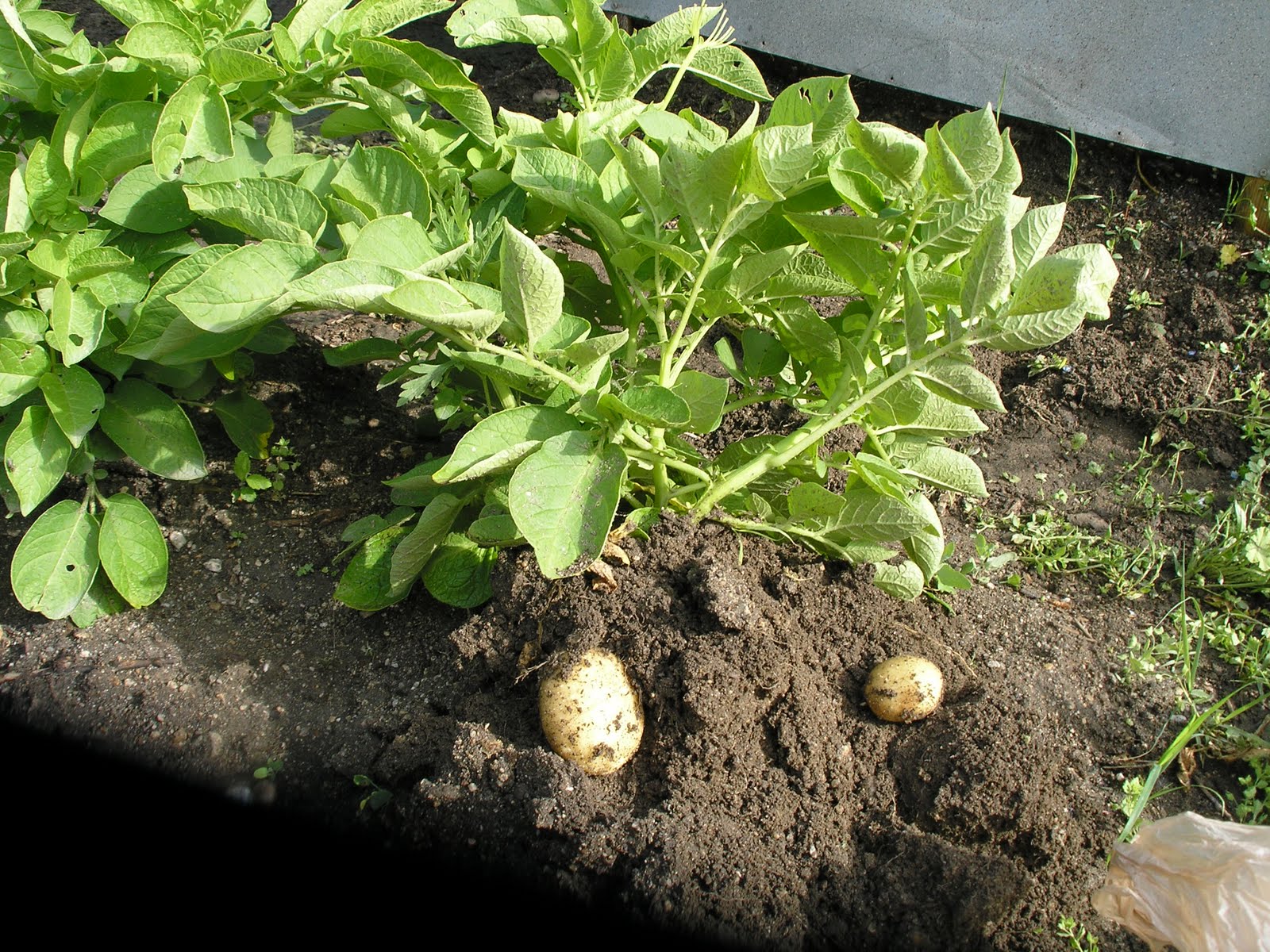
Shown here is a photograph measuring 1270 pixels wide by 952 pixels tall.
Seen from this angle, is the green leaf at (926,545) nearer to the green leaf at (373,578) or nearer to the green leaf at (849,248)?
the green leaf at (849,248)

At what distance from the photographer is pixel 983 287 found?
1454 mm

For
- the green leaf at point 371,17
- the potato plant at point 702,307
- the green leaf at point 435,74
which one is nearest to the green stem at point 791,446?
the potato plant at point 702,307

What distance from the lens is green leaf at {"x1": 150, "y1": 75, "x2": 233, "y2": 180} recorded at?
1654mm

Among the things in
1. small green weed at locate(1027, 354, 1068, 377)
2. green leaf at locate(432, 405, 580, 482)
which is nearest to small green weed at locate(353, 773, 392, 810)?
green leaf at locate(432, 405, 580, 482)

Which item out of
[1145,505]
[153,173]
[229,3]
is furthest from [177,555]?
[1145,505]

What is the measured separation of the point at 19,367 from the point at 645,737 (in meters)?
1.32

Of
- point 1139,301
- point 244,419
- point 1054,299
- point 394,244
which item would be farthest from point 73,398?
point 1139,301

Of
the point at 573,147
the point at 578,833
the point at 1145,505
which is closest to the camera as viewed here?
the point at 578,833

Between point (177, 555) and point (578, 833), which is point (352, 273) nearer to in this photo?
point (578, 833)

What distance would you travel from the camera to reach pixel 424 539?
5.91 ft

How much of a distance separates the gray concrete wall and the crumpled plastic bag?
258cm

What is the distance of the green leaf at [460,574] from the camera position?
74.8 inches

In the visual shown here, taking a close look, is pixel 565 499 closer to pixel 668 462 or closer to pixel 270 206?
pixel 668 462

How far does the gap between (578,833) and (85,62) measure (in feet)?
5.77
